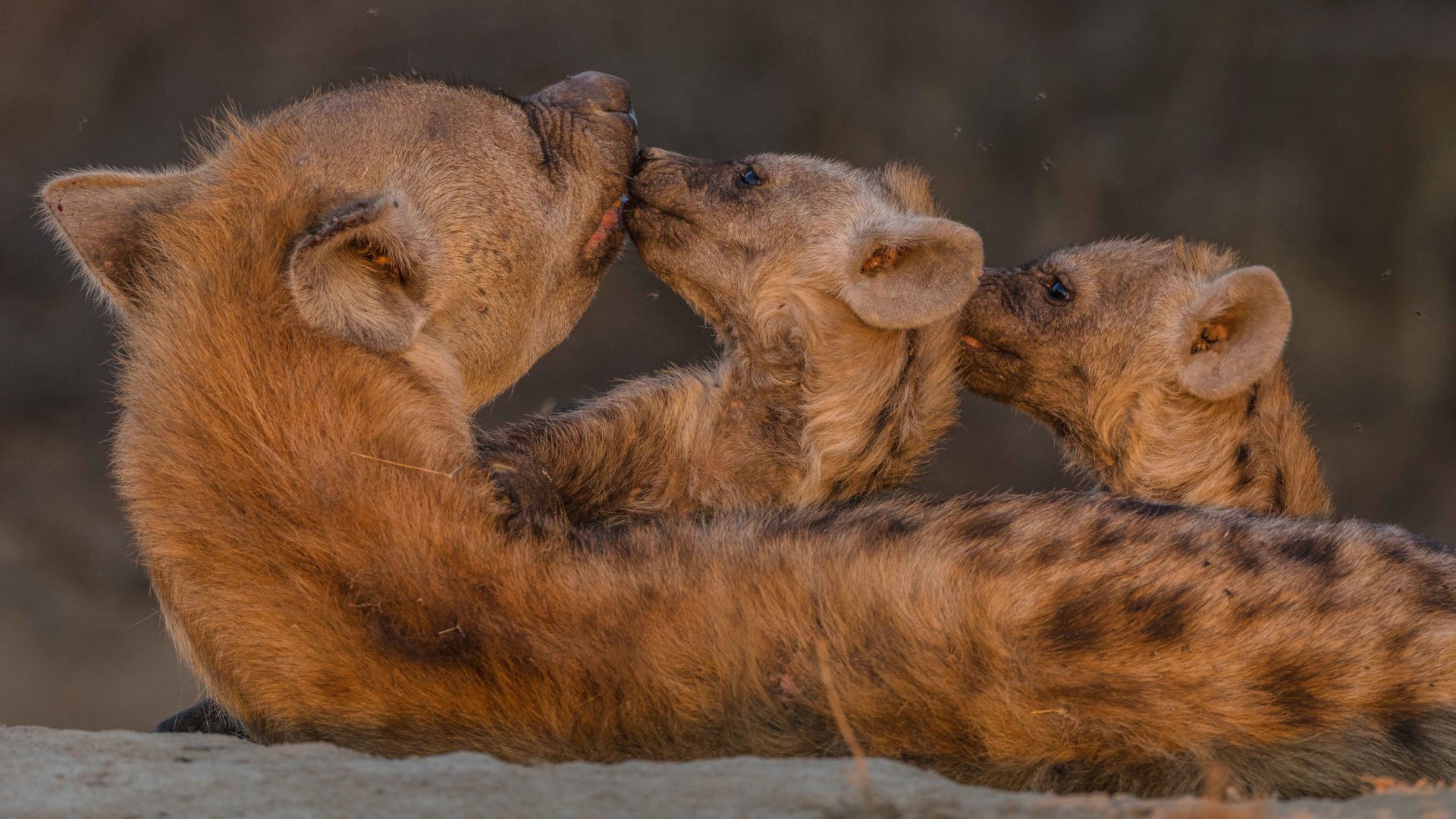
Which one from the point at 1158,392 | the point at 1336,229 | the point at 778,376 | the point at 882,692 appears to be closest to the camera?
the point at 882,692

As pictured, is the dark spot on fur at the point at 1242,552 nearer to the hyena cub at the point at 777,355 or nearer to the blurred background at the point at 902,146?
the hyena cub at the point at 777,355

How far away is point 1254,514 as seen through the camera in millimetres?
1863

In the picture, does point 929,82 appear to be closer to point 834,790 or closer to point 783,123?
point 783,123

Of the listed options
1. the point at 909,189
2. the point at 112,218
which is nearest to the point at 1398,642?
the point at 909,189

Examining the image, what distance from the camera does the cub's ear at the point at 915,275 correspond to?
210cm

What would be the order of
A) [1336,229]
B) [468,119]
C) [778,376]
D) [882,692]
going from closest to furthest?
1. [882,692]
2. [468,119]
3. [778,376]
4. [1336,229]

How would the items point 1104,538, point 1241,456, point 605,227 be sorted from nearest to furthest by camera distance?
point 1104,538 < point 605,227 < point 1241,456

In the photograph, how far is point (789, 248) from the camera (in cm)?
221

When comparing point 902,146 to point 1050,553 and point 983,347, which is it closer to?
point 983,347

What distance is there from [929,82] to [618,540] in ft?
9.43

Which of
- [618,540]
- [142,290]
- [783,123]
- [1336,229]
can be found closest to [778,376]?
[618,540]

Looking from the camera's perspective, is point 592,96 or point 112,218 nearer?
point 112,218

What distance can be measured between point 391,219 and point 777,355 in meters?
0.68

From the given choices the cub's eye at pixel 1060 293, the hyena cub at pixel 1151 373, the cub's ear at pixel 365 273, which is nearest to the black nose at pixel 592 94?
the cub's ear at pixel 365 273
